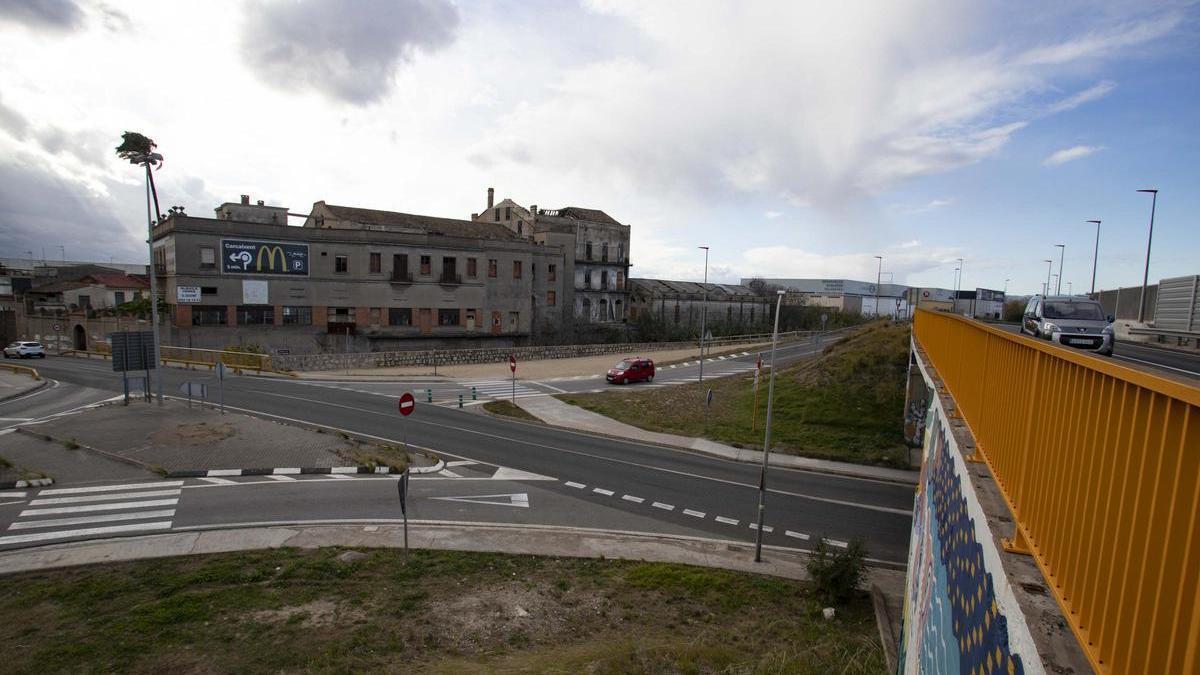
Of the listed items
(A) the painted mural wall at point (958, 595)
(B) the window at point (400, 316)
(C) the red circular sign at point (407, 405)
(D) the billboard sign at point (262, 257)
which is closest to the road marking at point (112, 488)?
(C) the red circular sign at point (407, 405)

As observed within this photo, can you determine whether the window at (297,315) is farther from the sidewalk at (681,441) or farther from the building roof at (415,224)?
the sidewalk at (681,441)

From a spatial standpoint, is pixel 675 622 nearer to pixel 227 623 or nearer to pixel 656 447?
pixel 227 623

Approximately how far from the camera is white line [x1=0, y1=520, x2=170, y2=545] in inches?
528

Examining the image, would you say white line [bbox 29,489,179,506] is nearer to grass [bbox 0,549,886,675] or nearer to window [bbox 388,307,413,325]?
grass [bbox 0,549,886,675]

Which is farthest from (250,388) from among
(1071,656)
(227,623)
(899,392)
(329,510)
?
(1071,656)

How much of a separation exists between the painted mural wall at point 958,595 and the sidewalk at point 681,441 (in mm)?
14609

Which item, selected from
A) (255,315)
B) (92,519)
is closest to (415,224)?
→ (255,315)

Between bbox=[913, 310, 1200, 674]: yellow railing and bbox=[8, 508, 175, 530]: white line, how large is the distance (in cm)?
1835

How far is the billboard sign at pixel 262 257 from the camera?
1811 inches

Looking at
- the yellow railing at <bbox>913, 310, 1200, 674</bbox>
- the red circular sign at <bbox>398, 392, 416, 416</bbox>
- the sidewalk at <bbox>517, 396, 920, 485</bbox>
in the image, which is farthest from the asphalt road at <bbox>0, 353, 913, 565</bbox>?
the yellow railing at <bbox>913, 310, 1200, 674</bbox>

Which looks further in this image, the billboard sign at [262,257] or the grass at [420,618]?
the billboard sign at [262,257]

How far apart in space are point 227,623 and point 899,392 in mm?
27659

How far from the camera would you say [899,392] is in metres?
28.0

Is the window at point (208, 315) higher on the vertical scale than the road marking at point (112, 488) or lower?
higher
